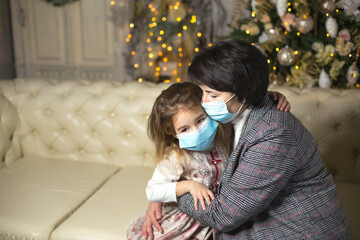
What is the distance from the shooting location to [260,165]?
1.15 meters

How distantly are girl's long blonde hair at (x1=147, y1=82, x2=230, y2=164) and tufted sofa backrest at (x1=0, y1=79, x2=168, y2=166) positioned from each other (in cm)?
86

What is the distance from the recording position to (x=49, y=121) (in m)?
2.50

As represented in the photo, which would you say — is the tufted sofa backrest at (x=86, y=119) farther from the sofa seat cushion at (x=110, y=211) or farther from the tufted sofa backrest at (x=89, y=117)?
the sofa seat cushion at (x=110, y=211)

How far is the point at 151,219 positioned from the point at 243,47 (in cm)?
76

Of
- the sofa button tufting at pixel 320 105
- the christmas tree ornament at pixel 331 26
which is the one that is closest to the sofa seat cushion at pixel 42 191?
the sofa button tufting at pixel 320 105

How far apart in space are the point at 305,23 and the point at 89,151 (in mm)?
1777

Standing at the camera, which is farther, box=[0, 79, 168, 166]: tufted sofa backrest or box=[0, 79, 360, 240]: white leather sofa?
box=[0, 79, 168, 166]: tufted sofa backrest

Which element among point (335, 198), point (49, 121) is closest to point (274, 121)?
point (335, 198)

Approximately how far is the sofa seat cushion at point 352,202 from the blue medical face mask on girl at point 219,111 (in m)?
0.84

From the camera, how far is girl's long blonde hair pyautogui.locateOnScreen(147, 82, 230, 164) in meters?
1.35

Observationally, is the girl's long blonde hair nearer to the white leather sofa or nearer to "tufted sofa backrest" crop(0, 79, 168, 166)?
the white leather sofa

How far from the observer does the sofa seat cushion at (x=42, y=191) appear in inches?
68.7

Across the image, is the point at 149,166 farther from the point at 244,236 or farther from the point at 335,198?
the point at 335,198

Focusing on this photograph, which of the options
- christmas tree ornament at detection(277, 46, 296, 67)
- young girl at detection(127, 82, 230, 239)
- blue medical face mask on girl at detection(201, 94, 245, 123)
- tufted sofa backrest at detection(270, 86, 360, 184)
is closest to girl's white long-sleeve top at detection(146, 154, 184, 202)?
young girl at detection(127, 82, 230, 239)
